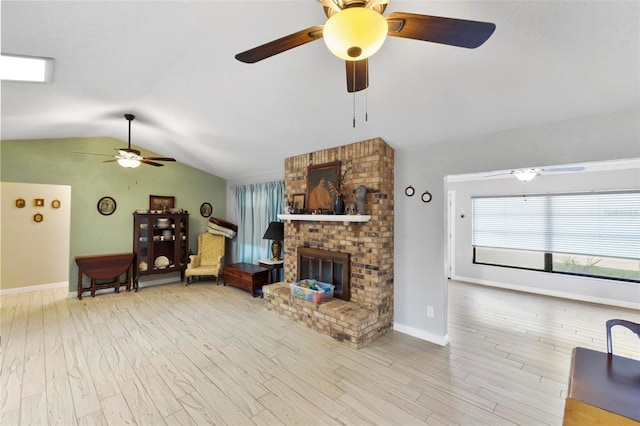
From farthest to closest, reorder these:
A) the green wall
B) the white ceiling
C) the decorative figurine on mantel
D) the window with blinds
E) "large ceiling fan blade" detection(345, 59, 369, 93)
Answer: the window with blinds, the green wall, the decorative figurine on mantel, the white ceiling, "large ceiling fan blade" detection(345, 59, 369, 93)

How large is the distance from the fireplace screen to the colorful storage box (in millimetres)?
119

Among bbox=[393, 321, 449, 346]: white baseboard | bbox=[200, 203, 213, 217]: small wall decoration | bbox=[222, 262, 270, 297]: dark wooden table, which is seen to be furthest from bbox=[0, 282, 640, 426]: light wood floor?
bbox=[200, 203, 213, 217]: small wall decoration

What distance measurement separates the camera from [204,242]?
5641mm

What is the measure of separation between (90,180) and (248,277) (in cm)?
329

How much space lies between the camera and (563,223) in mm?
4887

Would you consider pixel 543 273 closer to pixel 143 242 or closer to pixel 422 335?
pixel 422 335

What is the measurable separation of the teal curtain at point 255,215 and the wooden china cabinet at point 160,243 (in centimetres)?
108

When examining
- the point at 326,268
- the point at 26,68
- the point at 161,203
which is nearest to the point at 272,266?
the point at 326,268

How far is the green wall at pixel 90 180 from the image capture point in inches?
167

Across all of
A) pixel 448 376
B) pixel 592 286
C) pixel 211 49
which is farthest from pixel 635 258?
→ pixel 211 49

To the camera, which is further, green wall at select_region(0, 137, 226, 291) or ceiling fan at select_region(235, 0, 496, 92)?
green wall at select_region(0, 137, 226, 291)

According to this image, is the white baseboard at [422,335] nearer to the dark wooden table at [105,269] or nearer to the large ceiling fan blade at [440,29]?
the large ceiling fan blade at [440,29]

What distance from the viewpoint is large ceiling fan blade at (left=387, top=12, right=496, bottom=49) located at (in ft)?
3.38

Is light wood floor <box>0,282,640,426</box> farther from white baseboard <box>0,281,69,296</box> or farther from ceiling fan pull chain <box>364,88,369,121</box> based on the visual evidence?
ceiling fan pull chain <box>364,88,369,121</box>
